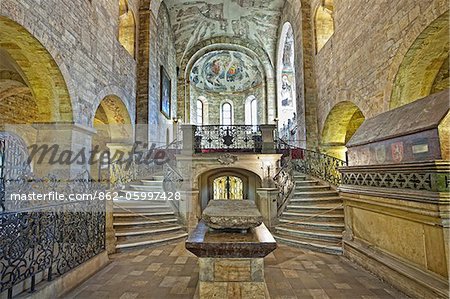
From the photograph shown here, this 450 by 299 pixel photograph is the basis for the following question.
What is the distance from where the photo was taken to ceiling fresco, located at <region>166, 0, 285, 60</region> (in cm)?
1450

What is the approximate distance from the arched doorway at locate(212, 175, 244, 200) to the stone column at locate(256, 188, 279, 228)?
5.65 meters

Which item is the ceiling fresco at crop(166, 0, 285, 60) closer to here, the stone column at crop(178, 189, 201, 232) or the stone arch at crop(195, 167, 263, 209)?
the stone arch at crop(195, 167, 263, 209)

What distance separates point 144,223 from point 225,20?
1451 cm

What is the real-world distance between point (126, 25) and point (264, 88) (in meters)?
10.6

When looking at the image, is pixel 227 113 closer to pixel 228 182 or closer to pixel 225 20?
pixel 225 20

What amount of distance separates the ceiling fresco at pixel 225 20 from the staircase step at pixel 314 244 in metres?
13.6

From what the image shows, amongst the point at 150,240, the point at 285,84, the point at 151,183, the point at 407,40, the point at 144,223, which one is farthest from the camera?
the point at 285,84

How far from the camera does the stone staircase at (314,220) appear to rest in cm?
519

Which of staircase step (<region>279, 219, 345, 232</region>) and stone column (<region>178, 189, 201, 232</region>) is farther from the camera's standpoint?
stone column (<region>178, 189, 201, 232</region>)

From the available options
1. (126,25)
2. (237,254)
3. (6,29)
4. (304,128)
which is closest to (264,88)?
(304,128)

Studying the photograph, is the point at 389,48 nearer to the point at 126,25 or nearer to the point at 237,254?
the point at 237,254

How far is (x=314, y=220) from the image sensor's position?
5.94 m

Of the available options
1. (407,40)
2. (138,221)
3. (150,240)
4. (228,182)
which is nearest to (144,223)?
(138,221)

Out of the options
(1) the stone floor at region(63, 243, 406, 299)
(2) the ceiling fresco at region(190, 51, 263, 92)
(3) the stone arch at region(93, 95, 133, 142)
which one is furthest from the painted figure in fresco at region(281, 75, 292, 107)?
(1) the stone floor at region(63, 243, 406, 299)
